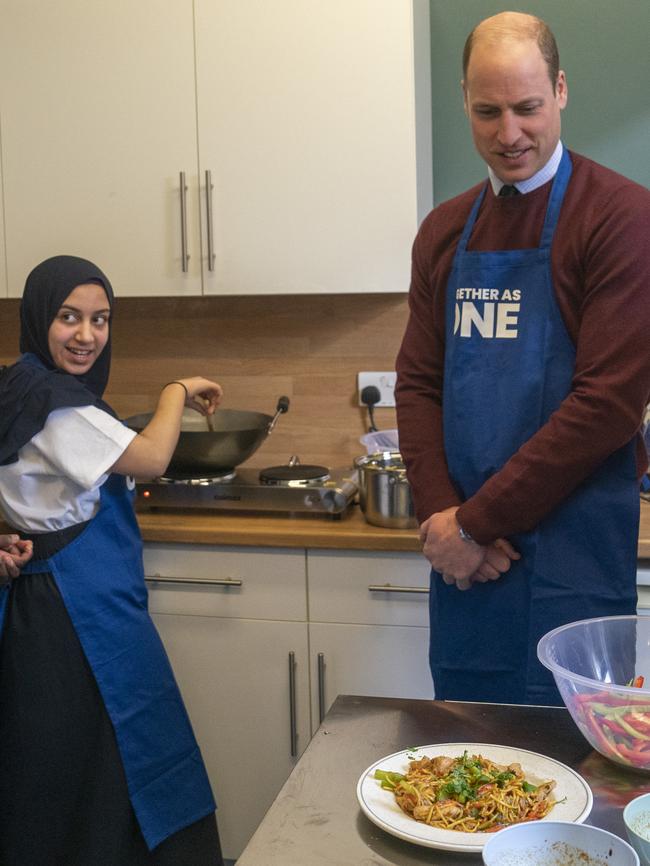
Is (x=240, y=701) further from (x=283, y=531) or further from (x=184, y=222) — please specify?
(x=184, y=222)

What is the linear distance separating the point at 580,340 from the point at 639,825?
2.78ft

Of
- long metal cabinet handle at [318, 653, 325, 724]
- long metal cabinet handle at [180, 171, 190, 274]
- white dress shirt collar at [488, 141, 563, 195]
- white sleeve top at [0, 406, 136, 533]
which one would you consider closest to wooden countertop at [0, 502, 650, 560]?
long metal cabinet handle at [318, 653, 325, 724]

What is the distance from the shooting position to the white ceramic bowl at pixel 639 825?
0.91m

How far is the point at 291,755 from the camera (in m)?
2.42

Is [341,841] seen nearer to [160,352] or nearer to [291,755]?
[291,755]

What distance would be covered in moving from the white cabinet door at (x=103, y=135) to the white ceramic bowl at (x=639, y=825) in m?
1.83

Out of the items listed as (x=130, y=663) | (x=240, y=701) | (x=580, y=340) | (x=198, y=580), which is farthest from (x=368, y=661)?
(x=580, y=340)

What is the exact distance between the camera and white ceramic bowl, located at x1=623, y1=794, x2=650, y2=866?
0.91 meters

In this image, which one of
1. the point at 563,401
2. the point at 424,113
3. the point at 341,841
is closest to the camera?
the point at 341,841

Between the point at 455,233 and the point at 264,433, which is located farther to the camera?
the point at 264,433

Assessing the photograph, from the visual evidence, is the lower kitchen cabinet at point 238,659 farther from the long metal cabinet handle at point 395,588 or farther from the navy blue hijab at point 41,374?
the navy blue hijab at point 41,374

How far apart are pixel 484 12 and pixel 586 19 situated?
25 centimetres

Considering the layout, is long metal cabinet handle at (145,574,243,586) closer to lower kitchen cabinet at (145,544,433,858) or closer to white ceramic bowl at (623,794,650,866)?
lower kitchen cabinet at (145,544,433,858)

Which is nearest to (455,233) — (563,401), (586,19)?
(563,401)
